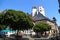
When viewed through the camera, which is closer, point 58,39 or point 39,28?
point 58,39

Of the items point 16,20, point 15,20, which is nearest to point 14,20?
point 15,20

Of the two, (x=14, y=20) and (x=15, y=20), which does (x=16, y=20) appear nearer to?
(x=15, y=20)

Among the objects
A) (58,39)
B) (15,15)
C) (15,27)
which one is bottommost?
(58,39)

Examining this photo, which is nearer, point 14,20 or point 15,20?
point 14,20

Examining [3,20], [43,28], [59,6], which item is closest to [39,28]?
[43,28]

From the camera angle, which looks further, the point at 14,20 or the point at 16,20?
the point at 16,20

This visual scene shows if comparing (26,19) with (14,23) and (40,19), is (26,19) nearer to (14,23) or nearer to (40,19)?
(14,23)

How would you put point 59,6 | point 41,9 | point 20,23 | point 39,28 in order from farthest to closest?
point 41,9 → point 39,28 → point 20,23 → point 59,6

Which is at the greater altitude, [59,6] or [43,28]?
[59,6]

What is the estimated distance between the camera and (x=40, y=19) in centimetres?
6450

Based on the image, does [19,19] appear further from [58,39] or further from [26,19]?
[58,39]

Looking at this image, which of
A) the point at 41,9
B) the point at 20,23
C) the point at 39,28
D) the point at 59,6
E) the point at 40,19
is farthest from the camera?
the point at 41,9

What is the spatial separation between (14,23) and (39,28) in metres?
12.3

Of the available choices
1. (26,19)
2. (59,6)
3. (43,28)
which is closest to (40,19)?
(43,28)
